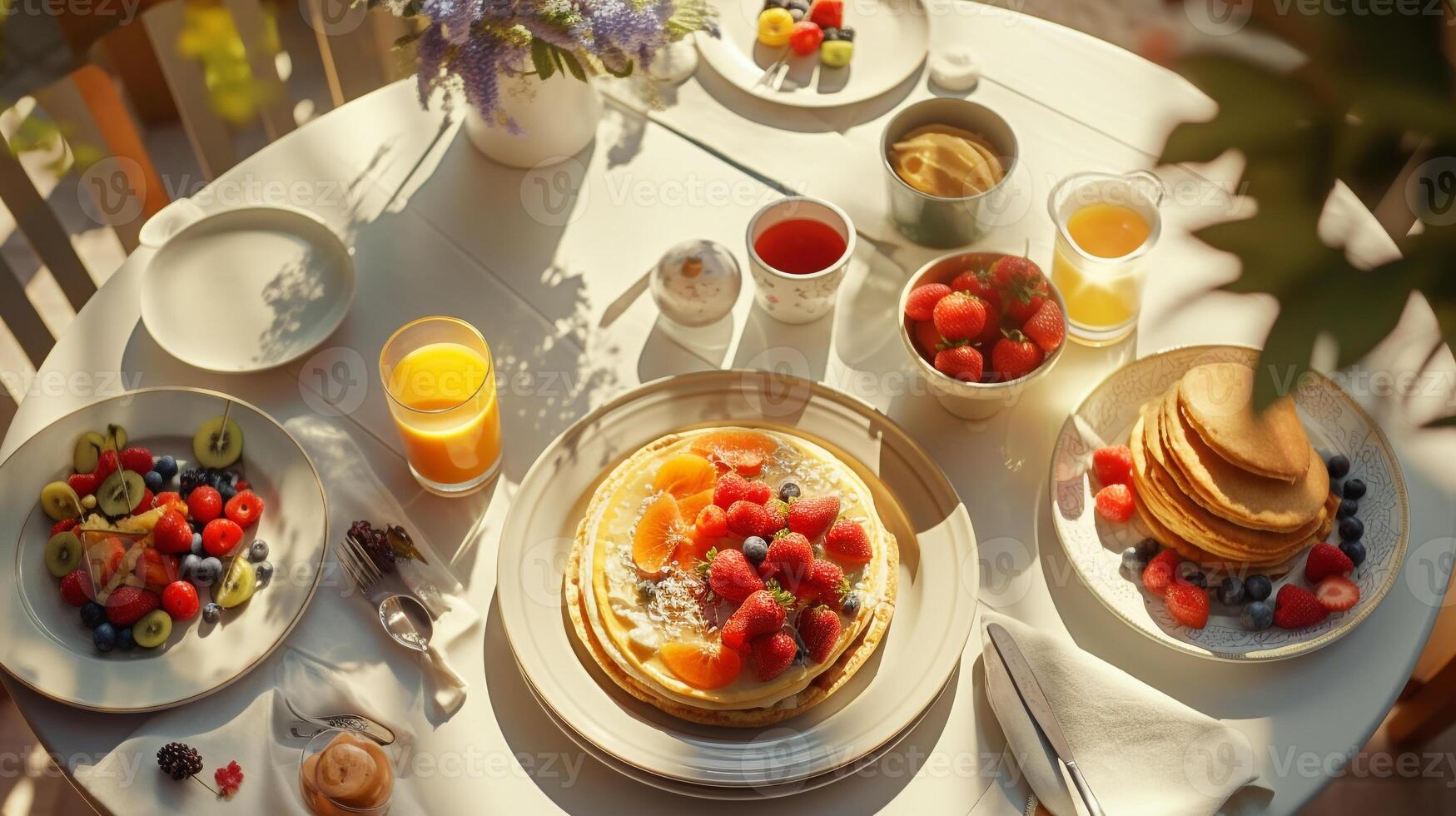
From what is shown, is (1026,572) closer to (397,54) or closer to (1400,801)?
(397,54)

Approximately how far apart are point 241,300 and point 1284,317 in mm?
1618

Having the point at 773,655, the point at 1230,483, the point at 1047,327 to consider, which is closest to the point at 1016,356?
the point at 1047,327

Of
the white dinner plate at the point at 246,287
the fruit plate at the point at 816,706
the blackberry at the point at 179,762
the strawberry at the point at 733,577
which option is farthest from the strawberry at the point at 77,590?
the strawberry at the point at 733,577

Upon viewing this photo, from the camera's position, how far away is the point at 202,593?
1.53 metres

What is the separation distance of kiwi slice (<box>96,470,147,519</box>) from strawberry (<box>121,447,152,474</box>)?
2 centimetres

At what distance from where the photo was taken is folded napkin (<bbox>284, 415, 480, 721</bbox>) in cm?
150

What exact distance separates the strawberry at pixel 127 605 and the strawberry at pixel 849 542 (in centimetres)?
94

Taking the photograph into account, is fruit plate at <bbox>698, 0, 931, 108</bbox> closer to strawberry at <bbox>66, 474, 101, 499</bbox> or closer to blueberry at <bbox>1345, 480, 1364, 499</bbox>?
blueberry at <bbox>1345, 480, 1364, 499</bbox>

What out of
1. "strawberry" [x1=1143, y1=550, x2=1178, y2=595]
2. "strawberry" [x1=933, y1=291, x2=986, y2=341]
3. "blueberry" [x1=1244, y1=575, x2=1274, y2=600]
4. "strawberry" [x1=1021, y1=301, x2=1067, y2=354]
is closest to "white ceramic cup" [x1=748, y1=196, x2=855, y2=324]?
"strawberry" [x1=933, y1=291, x2=986, y2=341]

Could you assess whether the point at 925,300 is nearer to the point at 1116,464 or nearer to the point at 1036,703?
the point at 1116,464

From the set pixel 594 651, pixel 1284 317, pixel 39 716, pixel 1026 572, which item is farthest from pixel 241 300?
pixel 1284 317

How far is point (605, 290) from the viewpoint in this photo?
1872 mm

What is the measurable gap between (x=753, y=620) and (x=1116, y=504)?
57 cm

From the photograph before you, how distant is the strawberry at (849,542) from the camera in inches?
58.7
